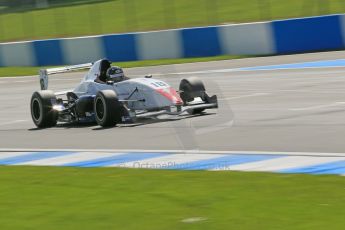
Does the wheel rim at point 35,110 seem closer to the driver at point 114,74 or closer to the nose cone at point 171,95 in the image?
the driver at point 114,74

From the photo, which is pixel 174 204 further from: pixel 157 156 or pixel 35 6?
pixel 35 6

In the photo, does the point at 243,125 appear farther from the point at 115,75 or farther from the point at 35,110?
the point at 35,110

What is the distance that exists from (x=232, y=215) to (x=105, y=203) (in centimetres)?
→ 135

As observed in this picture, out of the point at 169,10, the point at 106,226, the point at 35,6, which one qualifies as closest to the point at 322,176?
the point at 106,226

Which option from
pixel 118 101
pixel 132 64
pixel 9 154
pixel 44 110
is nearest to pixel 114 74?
pixel 118 101

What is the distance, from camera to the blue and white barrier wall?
79.9 feet

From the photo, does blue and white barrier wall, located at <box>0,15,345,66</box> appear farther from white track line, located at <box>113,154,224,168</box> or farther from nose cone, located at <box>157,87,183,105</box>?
white track line, located at <box>113,154,224,168</box>

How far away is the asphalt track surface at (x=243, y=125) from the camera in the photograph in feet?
36.0

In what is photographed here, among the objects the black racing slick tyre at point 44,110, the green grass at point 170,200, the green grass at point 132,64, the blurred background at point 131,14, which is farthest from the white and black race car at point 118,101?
the blurred background at point 131,14

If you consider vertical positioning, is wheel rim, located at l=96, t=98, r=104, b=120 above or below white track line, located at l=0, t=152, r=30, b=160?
above

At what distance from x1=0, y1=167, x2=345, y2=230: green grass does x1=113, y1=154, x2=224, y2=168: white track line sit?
1.33ft

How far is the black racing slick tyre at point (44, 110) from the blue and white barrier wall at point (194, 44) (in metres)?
11.5

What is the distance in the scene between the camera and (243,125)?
12531 millimetres

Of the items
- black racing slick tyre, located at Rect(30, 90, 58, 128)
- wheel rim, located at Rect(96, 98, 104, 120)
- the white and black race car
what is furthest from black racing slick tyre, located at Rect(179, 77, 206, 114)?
black racing slick tyre, located at Rect(30, 90, 58, 128)
